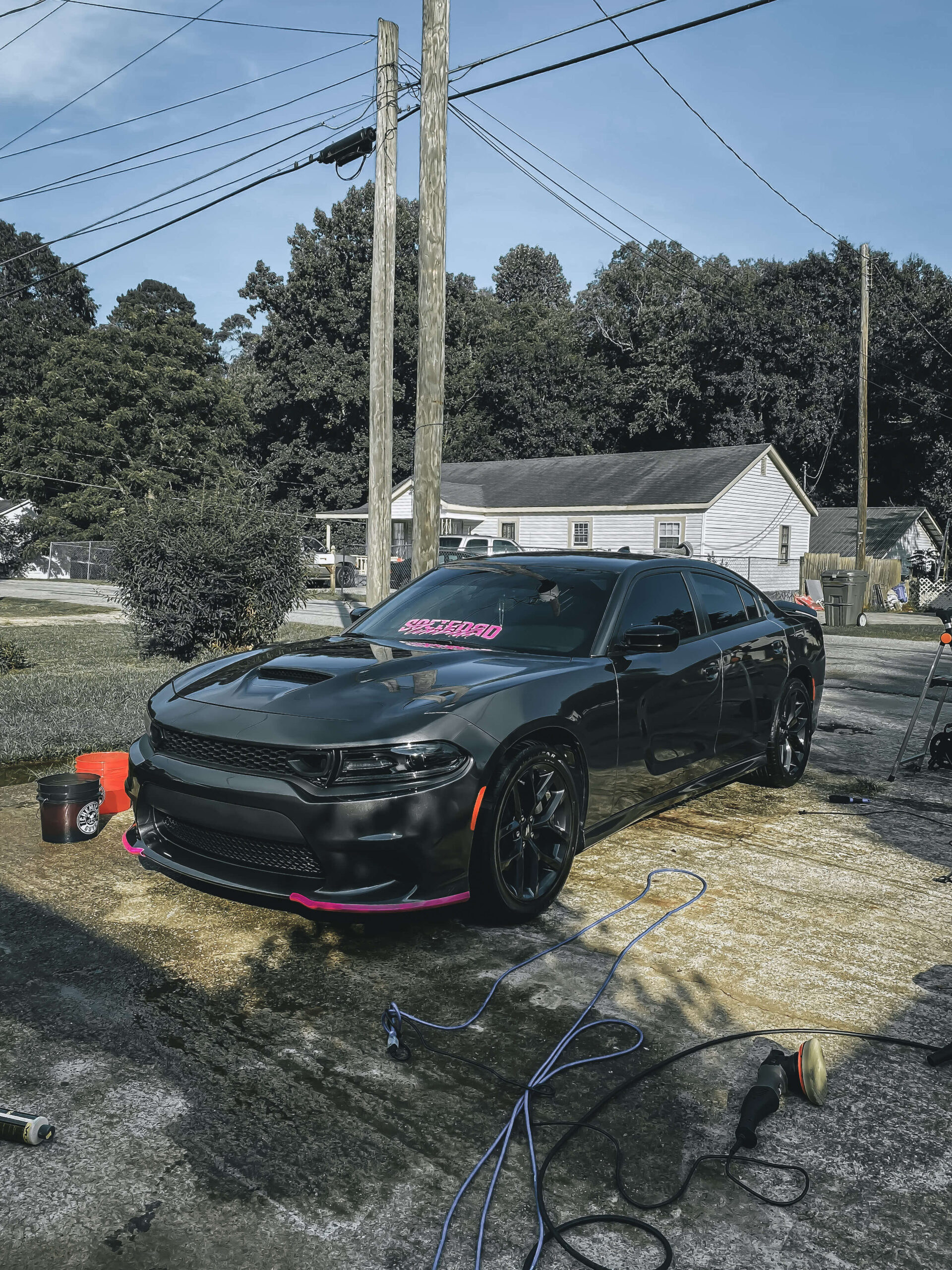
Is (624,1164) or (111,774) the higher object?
(111,774)

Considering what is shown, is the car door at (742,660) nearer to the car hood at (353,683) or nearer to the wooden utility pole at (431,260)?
the car hood at (353,683)

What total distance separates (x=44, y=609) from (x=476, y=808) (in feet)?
79.9

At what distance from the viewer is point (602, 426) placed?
58.0m

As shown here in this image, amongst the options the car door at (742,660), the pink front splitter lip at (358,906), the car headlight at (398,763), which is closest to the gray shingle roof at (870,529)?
the car door at (742,660)

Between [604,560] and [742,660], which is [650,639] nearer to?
[604,560]

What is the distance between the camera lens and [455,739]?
3.99 meters

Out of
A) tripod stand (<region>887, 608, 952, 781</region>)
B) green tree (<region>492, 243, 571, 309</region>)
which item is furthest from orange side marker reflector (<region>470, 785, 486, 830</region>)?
green tree (<region>492, 243, 571, 309</region>)

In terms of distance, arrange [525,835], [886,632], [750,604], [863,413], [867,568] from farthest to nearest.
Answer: [867,568], [863,413], [886,632], [750,604], [525,835]

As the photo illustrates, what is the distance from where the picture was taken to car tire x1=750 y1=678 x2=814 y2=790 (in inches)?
263

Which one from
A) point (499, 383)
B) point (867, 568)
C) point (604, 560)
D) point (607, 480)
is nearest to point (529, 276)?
point (499, 383)

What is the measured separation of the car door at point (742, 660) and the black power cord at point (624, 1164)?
2675 millimetres

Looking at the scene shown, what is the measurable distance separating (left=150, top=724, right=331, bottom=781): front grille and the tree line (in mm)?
44361

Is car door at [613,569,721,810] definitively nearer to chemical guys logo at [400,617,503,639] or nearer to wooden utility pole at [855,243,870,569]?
chemical guys logo at [400,617,503,639]

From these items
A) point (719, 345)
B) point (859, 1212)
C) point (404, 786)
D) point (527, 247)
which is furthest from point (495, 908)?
point (527, 247)
